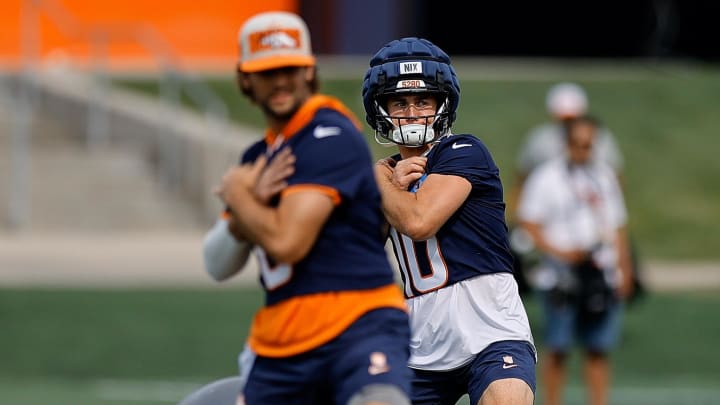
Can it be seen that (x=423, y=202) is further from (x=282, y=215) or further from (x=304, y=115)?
(x=282, y=215)

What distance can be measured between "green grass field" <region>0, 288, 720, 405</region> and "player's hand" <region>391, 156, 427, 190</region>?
652cm

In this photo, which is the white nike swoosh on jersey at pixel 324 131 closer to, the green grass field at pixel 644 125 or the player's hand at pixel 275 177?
the player's hand at pixel 275 177

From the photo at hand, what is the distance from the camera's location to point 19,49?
29.2 metres

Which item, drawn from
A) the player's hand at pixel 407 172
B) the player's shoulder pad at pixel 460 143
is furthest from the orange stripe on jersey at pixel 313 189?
the player's shoulder pad at pixel 460 143

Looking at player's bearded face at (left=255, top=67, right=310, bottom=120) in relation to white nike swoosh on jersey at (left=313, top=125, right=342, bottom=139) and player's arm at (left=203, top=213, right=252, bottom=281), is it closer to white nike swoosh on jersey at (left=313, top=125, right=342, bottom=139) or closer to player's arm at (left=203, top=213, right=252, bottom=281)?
white nike swoosh on jersey at (left=313, top=125, right=342, bottom=139)

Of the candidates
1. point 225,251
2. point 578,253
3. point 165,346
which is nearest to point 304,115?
point 225,251

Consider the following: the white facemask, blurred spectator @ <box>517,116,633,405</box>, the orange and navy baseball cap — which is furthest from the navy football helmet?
blurred spectator @ <box>517,116,633,405</box>

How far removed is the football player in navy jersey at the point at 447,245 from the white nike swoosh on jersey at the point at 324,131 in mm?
904

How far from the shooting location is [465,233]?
6465 millimetres

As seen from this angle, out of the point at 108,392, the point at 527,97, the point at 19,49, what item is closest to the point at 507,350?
the point at 108,392

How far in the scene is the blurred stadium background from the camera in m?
14.6

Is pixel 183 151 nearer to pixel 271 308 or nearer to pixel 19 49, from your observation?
pixel 19 49

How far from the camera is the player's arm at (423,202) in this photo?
6.25 meters

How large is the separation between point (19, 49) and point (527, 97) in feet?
30.5
